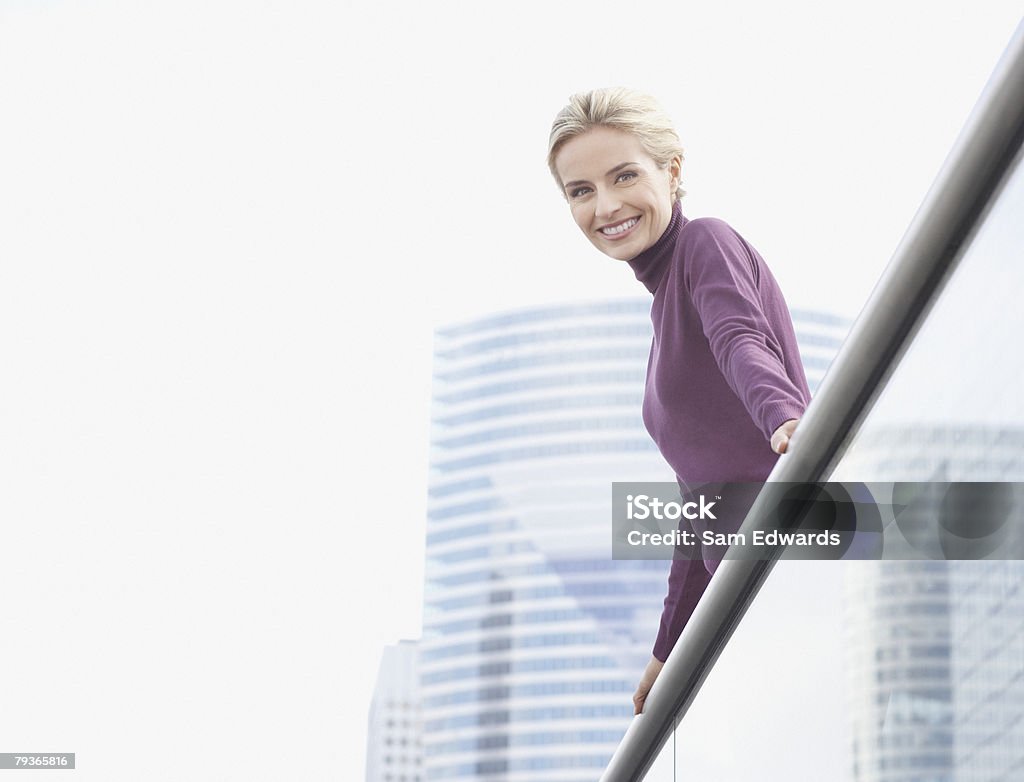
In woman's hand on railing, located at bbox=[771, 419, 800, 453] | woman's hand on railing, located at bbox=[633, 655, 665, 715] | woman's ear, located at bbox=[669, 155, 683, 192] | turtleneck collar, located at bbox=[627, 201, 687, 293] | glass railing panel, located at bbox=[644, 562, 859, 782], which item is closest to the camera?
glass railing panel, located at bbox=[644, 562, 859, 782]

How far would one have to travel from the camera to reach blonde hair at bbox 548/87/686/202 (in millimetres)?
1650

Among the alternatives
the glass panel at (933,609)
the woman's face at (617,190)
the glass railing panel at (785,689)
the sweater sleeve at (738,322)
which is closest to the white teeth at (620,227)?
the woman's face at (617,190)

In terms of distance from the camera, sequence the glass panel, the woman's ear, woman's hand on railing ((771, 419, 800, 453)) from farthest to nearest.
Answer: the woman's ear
woman's hand on railing ((771, 419, 800, 453))
the glass panel

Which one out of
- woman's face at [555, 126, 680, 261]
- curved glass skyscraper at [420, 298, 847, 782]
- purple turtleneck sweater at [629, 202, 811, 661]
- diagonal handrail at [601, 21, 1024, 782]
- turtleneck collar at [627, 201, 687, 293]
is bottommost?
diagonal handrail at [601, 21, 1024, 782]

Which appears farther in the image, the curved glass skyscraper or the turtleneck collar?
the curved glass skyscraper

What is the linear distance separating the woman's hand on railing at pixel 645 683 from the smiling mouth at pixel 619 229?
0.50 metres

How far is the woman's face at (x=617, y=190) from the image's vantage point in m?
1.65

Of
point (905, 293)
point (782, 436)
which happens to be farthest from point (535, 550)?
point (905, 293)

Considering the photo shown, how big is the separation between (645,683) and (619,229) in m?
0.54

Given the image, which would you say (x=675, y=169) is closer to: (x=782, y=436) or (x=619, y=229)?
(x=619, y=229)

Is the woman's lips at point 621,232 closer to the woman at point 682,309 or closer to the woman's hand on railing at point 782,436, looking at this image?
the woman at point 682,309

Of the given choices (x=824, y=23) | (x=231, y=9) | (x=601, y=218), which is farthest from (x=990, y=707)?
(x=824, y=23)

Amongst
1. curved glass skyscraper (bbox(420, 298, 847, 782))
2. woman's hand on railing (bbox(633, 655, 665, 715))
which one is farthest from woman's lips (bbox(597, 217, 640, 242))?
curved glass skyscraper (bbox(420, 298, 847, 782))

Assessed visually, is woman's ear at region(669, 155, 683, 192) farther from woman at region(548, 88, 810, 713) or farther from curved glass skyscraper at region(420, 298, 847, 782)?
curved glass skyscraper at region(420, 298, 847, 782)
